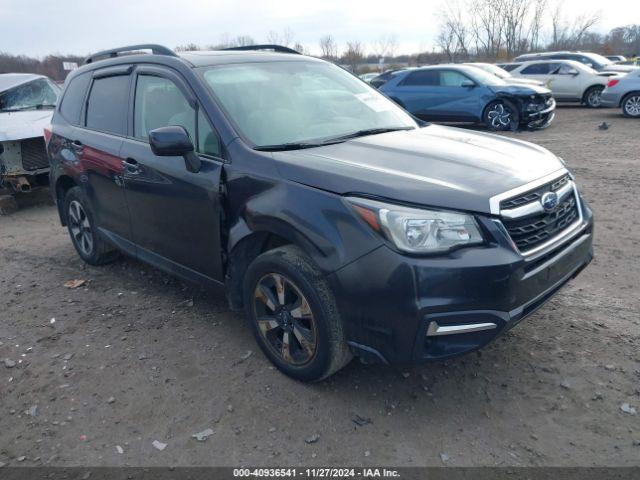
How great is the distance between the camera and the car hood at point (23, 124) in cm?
747

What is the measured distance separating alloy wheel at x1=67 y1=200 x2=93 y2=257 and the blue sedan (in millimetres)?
9796

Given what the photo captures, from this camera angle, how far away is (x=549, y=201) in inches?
117

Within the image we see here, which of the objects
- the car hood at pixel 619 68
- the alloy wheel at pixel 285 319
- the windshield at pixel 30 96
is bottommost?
the alloy wheel at pixel 285 319

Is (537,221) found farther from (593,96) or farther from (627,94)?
(593,96)

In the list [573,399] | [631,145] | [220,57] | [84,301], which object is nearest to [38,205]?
[84,301]

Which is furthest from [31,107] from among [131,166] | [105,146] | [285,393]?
[285,393]

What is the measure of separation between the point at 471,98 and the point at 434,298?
11869 millimetres

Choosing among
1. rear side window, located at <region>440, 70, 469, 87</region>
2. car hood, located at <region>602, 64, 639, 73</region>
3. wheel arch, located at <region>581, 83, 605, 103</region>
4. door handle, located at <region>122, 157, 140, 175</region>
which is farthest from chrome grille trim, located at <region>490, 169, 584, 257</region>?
car hood, located at <region>602, 64, 639, 73</region>

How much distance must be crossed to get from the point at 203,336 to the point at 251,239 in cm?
101

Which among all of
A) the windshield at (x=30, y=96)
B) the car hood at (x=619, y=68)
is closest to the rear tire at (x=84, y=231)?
the windshield at (x=30, y=96)

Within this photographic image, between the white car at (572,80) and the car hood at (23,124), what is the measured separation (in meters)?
15.0

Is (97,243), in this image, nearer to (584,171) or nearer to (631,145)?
(584,171)

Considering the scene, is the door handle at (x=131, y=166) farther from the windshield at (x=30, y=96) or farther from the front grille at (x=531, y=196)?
the windshield at (x=30, y=96)

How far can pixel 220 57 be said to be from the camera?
3.96m
